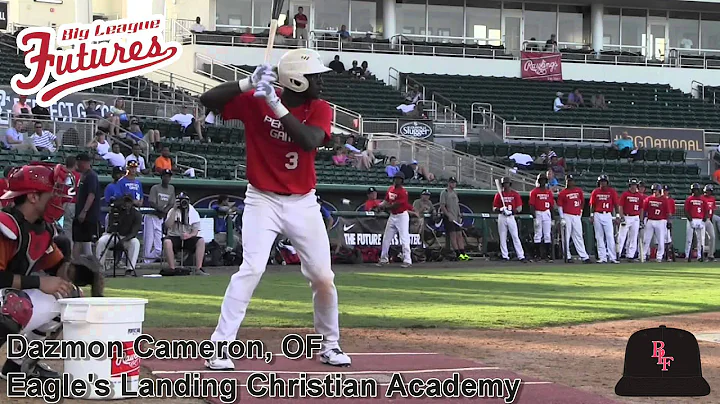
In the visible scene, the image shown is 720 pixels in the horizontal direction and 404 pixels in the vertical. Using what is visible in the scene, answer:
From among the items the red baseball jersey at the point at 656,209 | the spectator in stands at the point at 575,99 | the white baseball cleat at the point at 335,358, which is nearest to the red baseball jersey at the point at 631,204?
the red baseball jersey at the point at 656,209

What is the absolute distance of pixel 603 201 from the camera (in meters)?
26.8

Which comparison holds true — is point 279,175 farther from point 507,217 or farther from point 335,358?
point 507,217

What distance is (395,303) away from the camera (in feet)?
45.4

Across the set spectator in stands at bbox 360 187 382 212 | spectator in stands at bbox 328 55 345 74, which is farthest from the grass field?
spectator in stands at bbox 328 55 345 74

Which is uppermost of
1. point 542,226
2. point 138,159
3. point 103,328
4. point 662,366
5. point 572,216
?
point 138,159

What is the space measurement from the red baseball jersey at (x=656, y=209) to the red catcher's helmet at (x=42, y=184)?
23.2 m

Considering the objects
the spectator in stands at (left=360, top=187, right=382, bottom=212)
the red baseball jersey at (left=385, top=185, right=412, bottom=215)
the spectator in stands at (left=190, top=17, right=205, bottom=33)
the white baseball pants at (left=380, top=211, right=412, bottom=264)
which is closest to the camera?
the red baseball jersey at (left=385, top=185, right=412, bottom=215)

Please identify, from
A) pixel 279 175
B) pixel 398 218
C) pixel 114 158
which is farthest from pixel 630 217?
pixel 279 175

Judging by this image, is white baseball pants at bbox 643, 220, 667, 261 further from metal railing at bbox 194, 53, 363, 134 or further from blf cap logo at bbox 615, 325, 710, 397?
blf cap logo at bbox 615, 325, 710, 397

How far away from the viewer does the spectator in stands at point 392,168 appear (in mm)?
29233

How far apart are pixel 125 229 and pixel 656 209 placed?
50.4 ft

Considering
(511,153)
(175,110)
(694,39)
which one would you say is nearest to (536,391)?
(175,110)

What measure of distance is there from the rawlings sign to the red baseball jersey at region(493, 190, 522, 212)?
458 inches

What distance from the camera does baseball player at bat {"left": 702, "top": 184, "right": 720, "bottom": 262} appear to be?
1126 inches
